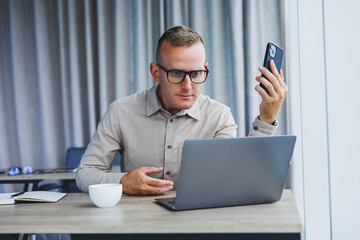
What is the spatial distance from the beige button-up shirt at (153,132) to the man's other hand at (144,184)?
40 cm

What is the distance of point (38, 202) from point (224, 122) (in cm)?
89

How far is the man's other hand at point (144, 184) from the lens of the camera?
129cm

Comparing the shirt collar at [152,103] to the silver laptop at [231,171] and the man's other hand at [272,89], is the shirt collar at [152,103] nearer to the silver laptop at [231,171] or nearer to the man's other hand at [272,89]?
the man's other hand at [272,89]

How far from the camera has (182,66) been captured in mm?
1481

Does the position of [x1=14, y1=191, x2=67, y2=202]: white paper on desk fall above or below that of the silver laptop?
below

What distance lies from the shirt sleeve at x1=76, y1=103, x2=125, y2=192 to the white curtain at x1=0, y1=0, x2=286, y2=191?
1.83 meters

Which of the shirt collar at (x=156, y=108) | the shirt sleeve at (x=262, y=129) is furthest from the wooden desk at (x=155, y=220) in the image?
the shirt collar at (x=156, y=108)

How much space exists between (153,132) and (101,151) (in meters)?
0.25

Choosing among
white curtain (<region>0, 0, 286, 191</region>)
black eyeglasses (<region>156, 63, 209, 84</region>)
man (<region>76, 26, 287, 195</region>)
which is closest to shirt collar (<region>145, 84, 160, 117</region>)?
man (<region>76, 26, 287, 195</region>)

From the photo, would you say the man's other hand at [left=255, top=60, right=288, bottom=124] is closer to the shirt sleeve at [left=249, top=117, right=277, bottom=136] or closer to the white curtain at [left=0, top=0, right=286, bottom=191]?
the shirt sleeve at [left=249, top=117, right=277, bottom=136]

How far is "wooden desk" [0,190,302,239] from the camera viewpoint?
90 centimetres

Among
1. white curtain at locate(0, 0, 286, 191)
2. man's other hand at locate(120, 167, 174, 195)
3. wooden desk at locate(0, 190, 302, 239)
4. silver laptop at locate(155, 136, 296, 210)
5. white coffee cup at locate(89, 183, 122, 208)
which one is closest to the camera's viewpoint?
wooden desk at locate(0, 190, 302, 239)

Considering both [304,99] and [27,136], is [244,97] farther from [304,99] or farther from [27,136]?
[27,136]

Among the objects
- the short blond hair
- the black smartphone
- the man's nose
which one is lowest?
the man's nose
